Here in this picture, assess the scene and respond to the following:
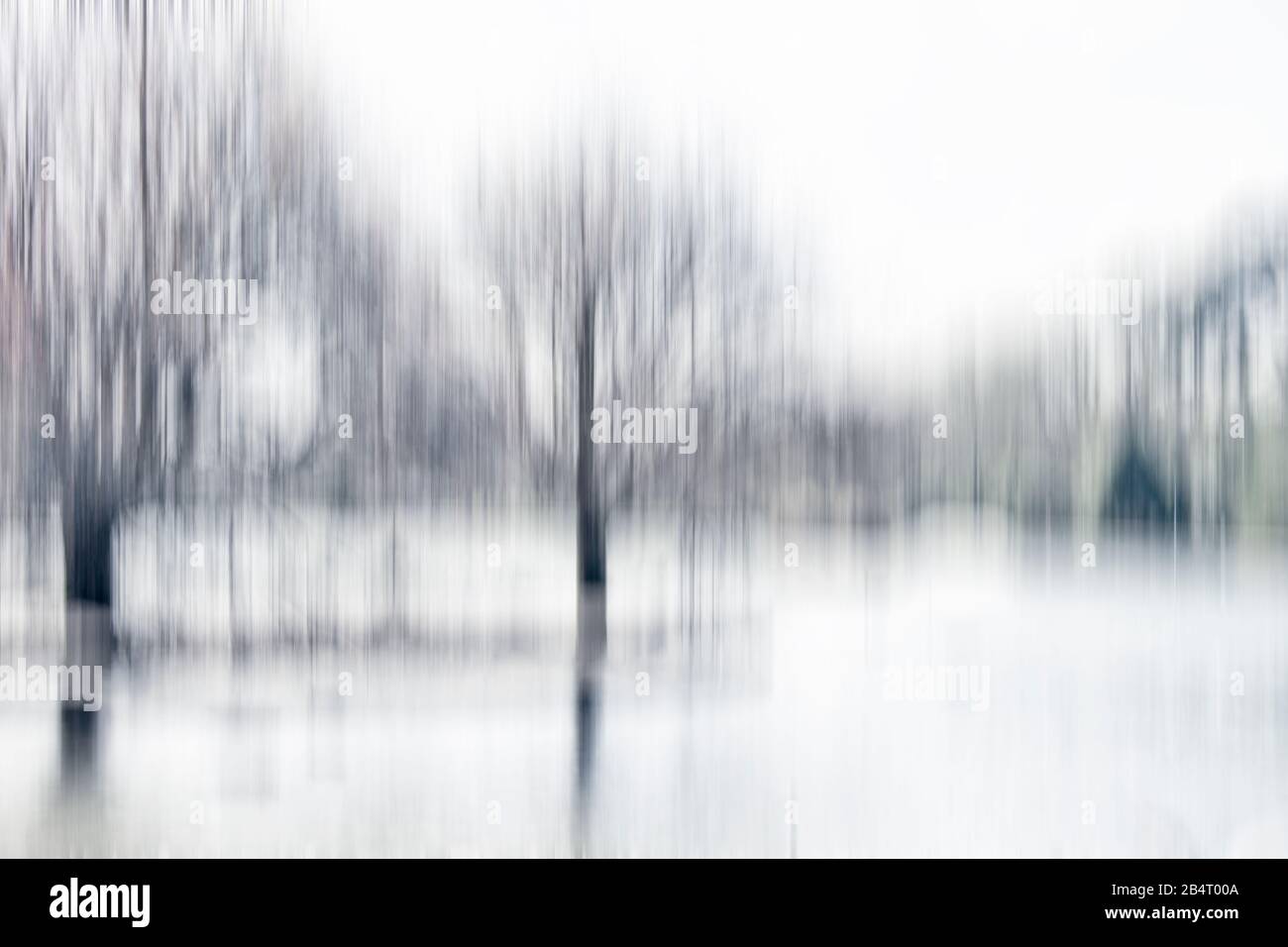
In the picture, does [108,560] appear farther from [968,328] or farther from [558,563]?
[968,328]

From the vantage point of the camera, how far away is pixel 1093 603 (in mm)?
1953

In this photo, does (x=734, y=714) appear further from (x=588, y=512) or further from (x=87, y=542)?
(x=87, y=542)

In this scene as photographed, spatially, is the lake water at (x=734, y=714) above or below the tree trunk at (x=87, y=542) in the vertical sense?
below

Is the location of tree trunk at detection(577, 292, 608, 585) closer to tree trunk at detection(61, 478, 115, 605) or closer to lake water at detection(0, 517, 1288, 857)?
lake water at detection(0, 517, 1288, 857)

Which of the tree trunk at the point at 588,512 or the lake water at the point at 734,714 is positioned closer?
the lake water at the point at 734,714

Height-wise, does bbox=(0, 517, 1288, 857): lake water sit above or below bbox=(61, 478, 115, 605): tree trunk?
below

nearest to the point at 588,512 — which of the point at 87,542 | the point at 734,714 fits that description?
the point at 734,714

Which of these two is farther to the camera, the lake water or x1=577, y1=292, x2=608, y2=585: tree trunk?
x1=577, y1=292, x2=608, y2=585: tree trunk

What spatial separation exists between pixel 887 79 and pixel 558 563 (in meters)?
1.49

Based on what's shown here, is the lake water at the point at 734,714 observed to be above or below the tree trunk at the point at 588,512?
below

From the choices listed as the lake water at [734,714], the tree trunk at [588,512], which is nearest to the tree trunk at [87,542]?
the lake water at [734,714]

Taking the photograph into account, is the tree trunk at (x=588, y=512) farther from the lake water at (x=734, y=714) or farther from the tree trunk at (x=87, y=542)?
the tree trunk at (x=87, y=542)

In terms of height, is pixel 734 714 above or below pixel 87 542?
below

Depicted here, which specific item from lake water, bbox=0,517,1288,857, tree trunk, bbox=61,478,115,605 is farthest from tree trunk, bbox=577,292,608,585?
tree trunk, bbox=61,478,115,605
